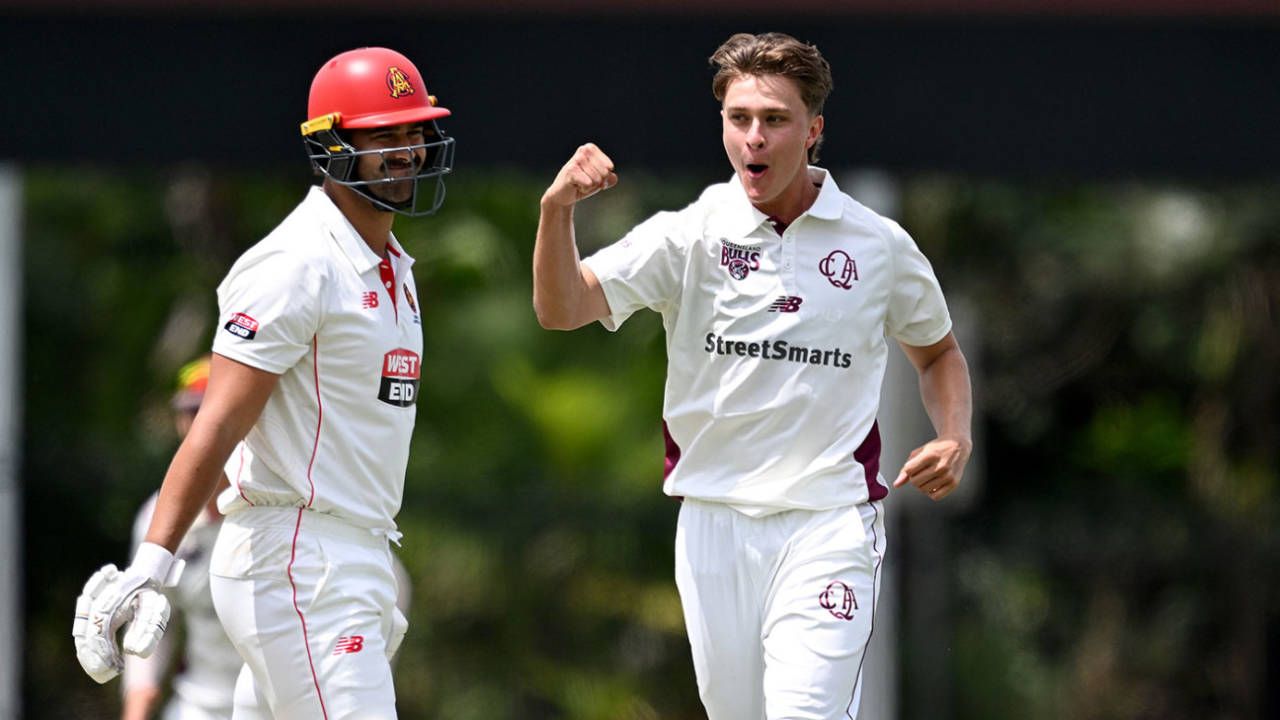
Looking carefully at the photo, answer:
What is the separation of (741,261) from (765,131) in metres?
0.35

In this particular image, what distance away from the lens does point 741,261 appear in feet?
15.0

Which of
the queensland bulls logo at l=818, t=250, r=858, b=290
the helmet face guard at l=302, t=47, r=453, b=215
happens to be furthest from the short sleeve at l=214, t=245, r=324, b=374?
the queensland bulls logo at l=818, t=250, r=858, b=290

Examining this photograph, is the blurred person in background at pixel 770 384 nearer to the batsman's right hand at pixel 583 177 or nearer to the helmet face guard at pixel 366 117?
the batsman's right hand at pixel 583 177

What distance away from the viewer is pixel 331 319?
13.8 ft

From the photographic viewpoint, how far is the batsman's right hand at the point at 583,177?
4.10 meters

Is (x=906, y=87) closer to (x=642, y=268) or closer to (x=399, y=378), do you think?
(x=642, y=268)

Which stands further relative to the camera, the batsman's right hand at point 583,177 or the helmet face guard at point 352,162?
the helmet face guard at point 352,162

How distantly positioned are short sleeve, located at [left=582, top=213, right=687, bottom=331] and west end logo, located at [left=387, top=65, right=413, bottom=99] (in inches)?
24.7

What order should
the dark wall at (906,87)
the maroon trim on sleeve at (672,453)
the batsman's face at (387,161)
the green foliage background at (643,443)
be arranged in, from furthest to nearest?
the green foliage background at (643,443)
the dark wall at (906,87)
the maroon trim on sleeve at (672,453)
the batsman's face at (387,161)

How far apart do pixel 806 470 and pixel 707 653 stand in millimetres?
531

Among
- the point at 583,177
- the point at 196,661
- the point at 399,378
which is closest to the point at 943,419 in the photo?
the point at 583,177

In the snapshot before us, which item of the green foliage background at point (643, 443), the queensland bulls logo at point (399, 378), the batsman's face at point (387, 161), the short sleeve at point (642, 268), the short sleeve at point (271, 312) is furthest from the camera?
the green foliage background at point (643, 443)

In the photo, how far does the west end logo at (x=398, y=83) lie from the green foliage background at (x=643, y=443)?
6.48 meters

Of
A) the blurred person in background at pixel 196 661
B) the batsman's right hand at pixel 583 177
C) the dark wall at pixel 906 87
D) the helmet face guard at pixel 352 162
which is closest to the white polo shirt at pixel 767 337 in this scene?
the batsman's right hand at pixel 583 177
